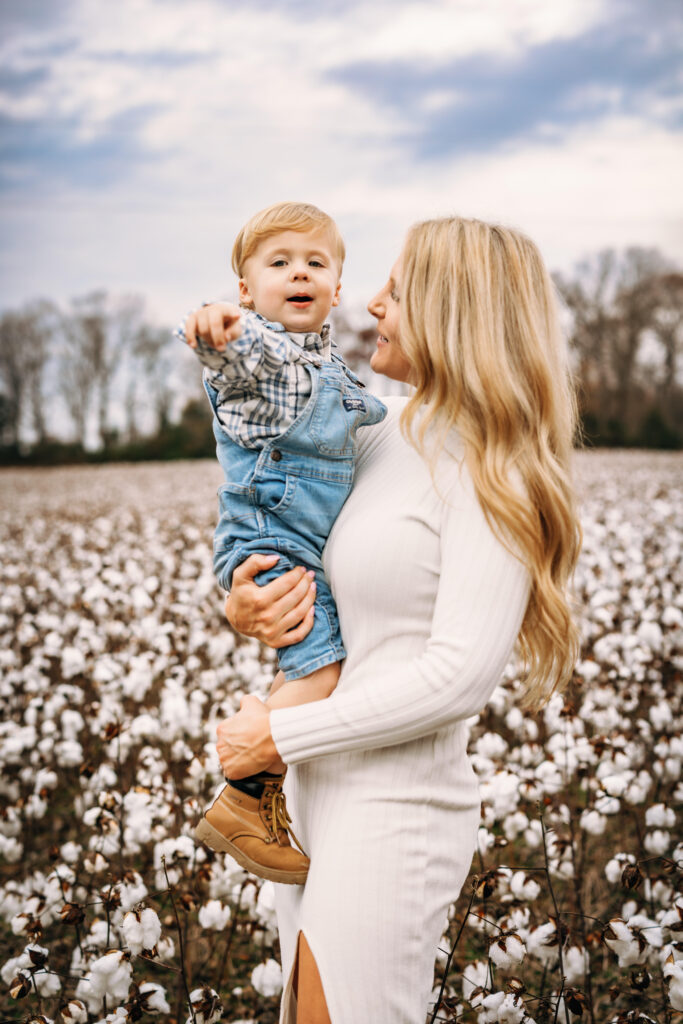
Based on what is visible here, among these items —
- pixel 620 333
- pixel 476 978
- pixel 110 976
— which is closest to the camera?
pixel 110 976

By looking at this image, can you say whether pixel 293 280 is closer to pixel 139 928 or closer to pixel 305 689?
pixel 305 689

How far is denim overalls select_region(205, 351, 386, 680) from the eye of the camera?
1914mm

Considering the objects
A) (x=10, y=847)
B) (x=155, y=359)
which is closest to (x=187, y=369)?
(x=155, y=359)

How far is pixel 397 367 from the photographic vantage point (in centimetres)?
204

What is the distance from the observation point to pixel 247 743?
180 cm

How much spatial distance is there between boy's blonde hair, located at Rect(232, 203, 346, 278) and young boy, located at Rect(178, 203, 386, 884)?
293mm

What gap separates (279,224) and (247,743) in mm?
1346

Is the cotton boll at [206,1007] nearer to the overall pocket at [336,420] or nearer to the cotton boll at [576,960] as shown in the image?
the cotton boll at [576,960]

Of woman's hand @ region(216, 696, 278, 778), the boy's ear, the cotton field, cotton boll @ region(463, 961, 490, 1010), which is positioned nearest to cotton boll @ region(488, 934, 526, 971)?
the cotton field

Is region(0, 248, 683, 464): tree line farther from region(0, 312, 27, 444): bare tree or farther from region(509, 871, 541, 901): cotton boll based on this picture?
region(509, 871, 541, 901): cotton boll

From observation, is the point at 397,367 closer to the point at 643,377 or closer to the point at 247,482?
the point at 247,482

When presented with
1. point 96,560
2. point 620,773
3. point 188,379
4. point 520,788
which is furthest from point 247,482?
point 188,379

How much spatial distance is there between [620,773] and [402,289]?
2.48 meters

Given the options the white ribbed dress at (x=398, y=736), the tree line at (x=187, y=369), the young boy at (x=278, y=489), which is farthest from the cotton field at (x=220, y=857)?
the tree line at (x=187, y=369)
